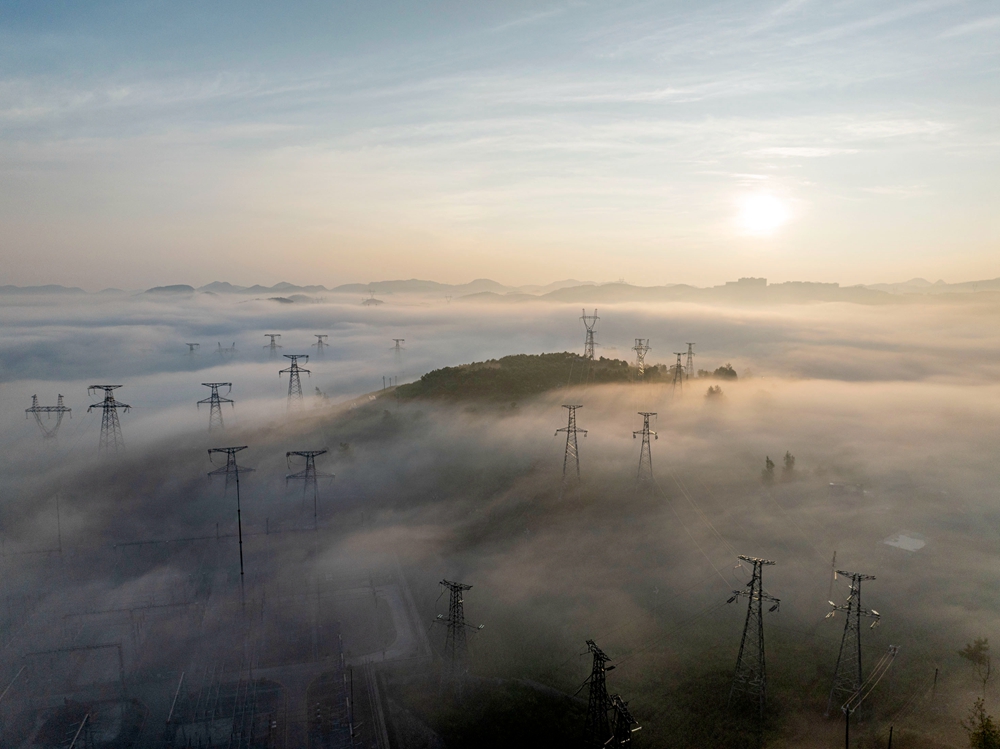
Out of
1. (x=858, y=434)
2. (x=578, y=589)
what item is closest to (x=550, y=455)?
(x=578, y=589)

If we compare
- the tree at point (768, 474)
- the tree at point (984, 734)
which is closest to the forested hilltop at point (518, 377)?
the tree at point (768, 474)

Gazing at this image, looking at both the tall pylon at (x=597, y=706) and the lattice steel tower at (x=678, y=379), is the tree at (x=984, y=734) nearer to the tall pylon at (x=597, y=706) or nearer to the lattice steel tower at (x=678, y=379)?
the tall pylon at (x=597, y=706)

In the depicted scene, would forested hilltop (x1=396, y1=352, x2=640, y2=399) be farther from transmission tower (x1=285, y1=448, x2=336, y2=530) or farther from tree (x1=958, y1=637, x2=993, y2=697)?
tree (x1=958, y1=637, x2=993, y2=697)

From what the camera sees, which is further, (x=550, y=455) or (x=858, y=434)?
(x=858, y=434)

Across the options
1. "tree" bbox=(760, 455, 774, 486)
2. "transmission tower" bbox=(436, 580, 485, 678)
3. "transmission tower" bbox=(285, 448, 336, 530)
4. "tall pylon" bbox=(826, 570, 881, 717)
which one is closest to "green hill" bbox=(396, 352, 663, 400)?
"transmission tower" bbox=(285, 448, 336, 530)

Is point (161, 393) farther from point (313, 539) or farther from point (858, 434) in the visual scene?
point (858, 434)

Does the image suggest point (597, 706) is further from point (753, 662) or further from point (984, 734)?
point (984, 734)
